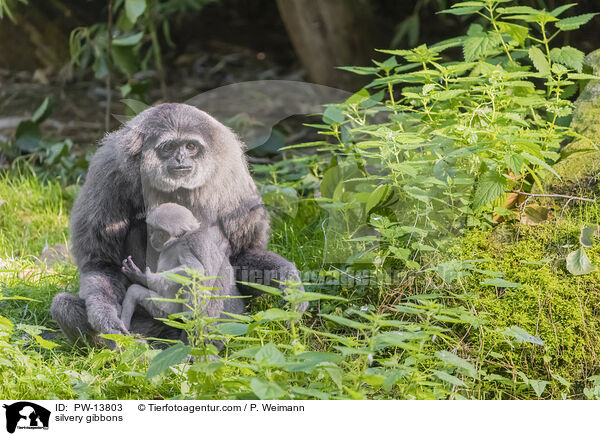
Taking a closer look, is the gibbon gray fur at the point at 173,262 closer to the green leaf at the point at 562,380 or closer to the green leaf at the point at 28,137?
the green leaf at the point at 562,380

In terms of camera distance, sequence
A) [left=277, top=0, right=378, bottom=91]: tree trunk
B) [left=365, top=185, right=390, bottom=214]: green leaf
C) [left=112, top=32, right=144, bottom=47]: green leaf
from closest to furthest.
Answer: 1. [left=365, top=185, right=390, bottom=214]: green leaf
2. [left=112, top=32, right=144, bottom=47]: green leaf
3. [left=277, top=0, right=378, bottom=91]: tree trunk

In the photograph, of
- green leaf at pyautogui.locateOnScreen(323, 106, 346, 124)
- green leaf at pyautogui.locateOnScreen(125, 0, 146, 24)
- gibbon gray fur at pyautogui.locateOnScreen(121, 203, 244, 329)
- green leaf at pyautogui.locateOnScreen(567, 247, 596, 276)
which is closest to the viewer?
gibbon gray fur at pyautogui.locateOnScreen(121, 203, 244, 329)

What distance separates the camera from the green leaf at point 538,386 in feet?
9.53

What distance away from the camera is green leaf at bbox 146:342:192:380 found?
8.42ft

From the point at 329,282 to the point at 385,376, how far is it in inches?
38.3

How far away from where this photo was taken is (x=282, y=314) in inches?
102

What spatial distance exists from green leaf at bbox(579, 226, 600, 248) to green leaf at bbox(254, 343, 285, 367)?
1715 millimetres

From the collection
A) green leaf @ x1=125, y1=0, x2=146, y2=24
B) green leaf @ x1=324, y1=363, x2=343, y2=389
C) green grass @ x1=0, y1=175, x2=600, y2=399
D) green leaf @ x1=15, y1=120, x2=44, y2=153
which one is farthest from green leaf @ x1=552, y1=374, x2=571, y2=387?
green leaf @ x1=15, y1=120, x2=44, y2=153

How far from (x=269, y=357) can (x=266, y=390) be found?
0.14 m

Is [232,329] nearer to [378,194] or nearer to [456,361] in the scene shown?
[456,361]

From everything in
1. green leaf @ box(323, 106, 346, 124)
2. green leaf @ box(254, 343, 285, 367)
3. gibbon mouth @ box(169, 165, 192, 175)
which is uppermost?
gibbon mouth @ box(169, 165, 192, 175)

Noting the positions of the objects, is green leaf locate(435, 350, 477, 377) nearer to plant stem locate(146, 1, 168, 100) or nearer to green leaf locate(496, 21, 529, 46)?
green leaf locate(496, 21, 529, 46)

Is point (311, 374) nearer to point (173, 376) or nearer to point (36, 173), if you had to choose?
point (173, 376)

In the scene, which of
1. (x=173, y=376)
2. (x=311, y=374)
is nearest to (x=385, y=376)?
(x=311, y=374)
